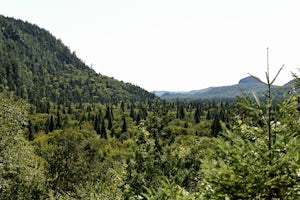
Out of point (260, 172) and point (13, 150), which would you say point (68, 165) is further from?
point (260, 172)

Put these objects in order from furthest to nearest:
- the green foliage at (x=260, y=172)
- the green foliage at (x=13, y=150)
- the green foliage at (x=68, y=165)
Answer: the green foliage at (x=68, y=165)
the green foliage at (x=13, y=150)
the green foliage at (x=260, y=172)

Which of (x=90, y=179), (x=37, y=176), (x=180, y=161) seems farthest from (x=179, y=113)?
(x=180, y=161)

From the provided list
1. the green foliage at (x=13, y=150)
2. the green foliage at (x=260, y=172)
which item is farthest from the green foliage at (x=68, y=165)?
the green foliage at (x=260, y=172)

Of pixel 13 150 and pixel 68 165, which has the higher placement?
pixel 13 150

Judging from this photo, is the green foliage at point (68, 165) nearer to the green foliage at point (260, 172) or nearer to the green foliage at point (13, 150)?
the green foliage at point (13, 150)

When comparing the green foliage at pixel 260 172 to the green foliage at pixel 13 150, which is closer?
the green foliage at pixel 260 172

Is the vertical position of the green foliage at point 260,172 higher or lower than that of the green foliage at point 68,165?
higher

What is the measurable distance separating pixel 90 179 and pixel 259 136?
4478cm

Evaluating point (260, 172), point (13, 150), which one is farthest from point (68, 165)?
point (260, 172)

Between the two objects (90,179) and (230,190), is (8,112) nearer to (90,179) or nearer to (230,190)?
(230,190)

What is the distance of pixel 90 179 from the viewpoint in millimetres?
49312

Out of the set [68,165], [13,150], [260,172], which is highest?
[260,172]

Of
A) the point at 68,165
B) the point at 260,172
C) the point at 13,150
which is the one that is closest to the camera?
the point at 260,172

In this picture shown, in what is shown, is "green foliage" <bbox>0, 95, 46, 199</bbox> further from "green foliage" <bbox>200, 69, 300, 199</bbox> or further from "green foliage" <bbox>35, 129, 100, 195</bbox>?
"green foliage" <bbox>200, 69, 300, 199</bbox>
